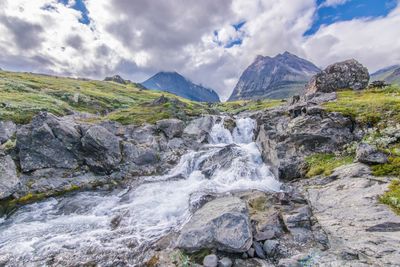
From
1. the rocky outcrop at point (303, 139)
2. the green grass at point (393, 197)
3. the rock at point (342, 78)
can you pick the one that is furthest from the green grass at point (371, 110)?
the rock at point (342, 78)

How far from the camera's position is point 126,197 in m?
29.1

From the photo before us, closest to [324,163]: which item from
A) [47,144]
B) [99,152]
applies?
[99,152]

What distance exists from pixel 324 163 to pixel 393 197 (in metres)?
11.4

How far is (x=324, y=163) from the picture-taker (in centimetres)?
2762

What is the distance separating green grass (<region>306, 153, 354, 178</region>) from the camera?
25.5m

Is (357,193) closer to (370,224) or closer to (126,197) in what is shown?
(370,224)

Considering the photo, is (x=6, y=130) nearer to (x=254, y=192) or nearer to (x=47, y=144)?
Result: (x=47, y=144)

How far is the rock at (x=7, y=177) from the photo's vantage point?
2588 centimetres

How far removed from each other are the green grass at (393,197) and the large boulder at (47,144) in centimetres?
3284

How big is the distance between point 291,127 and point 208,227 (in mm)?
23907

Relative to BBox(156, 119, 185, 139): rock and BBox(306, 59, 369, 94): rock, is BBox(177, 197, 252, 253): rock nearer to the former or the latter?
BBox(156, 119, 185, 139): rock

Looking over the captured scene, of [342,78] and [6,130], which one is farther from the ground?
[342,78]

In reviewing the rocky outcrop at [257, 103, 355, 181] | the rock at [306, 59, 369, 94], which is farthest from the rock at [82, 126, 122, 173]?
the rock at [306, 59, 369, 94]

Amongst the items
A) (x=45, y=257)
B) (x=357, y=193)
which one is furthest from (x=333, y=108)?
(x=45, y=257)
